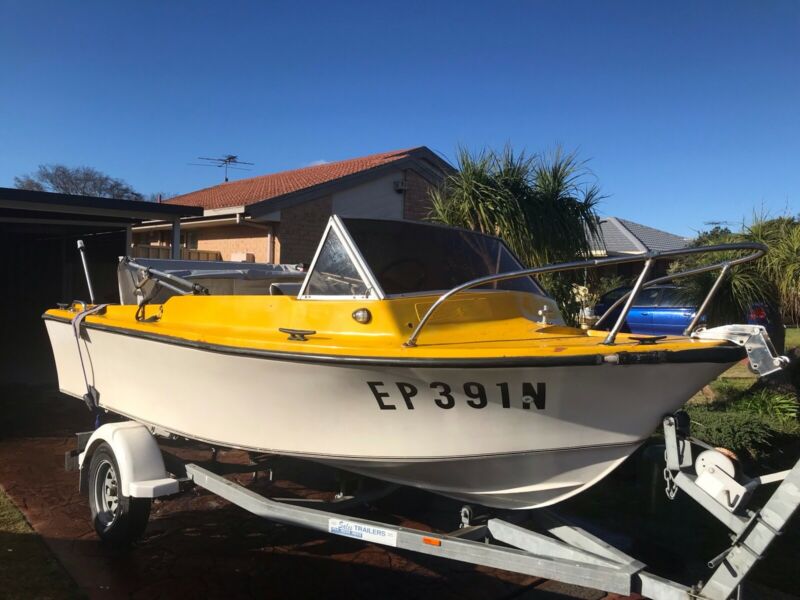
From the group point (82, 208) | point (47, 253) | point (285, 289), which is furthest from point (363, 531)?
point (47, 253)

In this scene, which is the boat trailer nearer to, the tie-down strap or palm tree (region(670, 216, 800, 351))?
the tie-down strap

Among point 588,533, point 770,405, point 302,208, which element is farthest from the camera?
point 302,208

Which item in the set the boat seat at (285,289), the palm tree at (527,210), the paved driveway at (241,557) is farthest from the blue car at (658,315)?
the boat seat at (285,289)

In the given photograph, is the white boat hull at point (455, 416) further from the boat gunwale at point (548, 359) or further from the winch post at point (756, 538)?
Answer: the winch post at point (756, 538)

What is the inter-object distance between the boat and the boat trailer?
20cm

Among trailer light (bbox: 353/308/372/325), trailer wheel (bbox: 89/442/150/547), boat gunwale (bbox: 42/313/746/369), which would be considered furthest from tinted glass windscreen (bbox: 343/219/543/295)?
trailer wheel (bbox: 89/442/150/547)

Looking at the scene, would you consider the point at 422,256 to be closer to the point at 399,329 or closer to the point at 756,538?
the point at 399,329

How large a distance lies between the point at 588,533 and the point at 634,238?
2374cm

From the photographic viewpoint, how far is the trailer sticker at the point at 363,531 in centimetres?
304

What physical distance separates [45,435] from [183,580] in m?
3.86

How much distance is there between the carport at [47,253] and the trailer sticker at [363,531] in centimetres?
487

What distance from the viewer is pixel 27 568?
3.67 m

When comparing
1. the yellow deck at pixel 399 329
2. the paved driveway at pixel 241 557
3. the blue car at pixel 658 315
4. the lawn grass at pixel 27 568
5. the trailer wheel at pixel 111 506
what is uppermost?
the yellow deck at pixel 399 329

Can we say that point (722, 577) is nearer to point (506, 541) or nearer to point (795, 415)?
point (506, 541)
